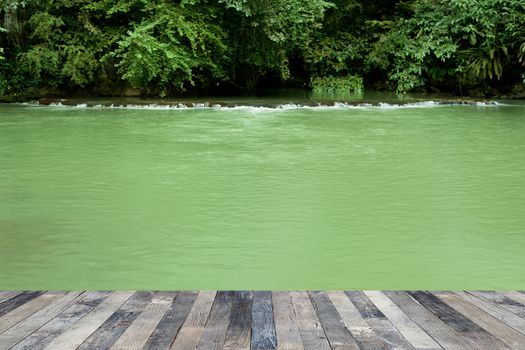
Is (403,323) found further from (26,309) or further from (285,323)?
(26,309)

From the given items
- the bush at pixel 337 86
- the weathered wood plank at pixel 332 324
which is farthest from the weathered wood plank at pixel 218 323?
the bush at pixel 337 86

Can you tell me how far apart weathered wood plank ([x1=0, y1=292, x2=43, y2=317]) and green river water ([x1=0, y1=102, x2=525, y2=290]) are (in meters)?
0.67

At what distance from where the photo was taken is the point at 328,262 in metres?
3.84

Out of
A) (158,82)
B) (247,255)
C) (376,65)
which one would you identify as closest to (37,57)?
(158,82)

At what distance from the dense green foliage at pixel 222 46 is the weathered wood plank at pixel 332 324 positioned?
11.2m

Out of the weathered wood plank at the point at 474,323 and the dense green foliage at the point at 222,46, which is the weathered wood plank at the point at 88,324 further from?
the dense green foliage at the point at 222,46

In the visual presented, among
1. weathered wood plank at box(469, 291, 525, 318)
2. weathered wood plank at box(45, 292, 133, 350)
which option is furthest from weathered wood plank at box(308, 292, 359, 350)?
weathered wood plank at box(45, 292, 133, 350)

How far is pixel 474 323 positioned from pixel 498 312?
190 millimetres

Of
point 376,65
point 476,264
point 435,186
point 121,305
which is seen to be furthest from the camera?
point 376,65

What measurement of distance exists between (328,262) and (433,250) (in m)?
0.71

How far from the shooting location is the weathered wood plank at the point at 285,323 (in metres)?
2.18

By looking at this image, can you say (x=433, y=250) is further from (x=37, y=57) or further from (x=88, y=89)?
(x=88, y=89)

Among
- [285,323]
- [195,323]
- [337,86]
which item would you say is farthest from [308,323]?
[337,86]

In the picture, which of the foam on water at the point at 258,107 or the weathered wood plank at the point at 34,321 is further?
the foam on water at the point at 258,107
